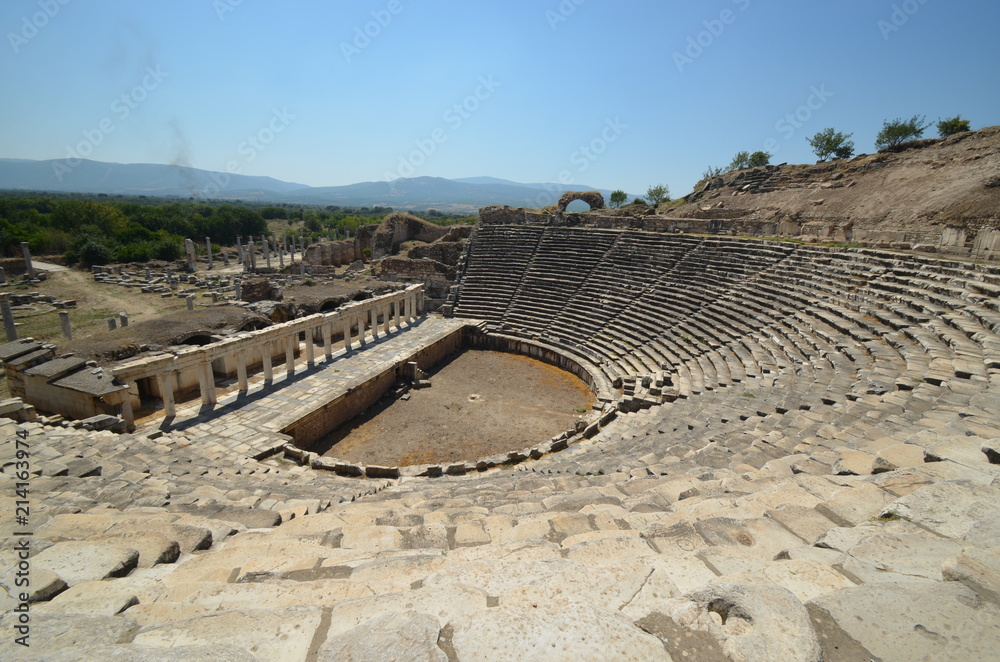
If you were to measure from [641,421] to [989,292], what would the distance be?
8781mm

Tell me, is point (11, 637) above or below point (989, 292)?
below

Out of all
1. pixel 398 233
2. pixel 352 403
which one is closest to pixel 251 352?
pixel 352 403

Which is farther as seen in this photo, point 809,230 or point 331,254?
point 331,254

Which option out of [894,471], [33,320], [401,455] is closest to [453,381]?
[401,455]

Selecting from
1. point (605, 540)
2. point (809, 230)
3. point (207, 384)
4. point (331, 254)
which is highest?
point (809, 230)

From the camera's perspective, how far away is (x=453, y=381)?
17.9 metres

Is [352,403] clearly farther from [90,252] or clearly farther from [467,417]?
[90,252]

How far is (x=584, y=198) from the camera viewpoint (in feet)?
126

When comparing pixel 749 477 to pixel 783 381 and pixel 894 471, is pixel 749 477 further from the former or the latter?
pixel 783 381

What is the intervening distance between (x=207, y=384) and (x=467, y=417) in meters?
7.55

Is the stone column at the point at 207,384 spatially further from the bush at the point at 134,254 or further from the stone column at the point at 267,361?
the bush at the point at 134,254

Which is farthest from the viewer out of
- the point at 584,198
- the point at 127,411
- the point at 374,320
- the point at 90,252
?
the point at 90,252

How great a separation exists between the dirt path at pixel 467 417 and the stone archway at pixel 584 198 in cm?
2185

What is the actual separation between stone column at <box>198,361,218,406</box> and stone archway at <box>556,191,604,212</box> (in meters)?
29.3
